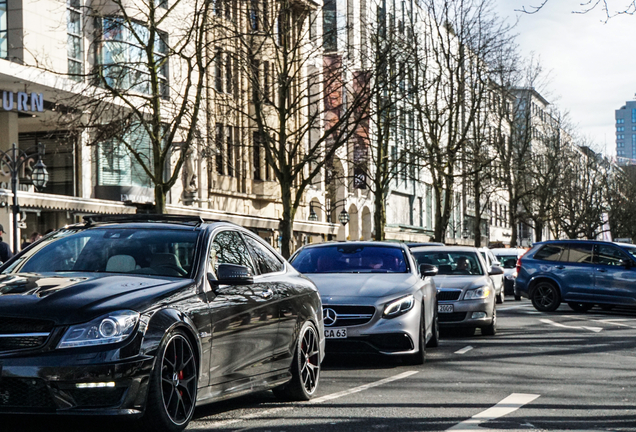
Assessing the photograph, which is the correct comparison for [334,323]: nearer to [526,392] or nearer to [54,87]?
[526,392]

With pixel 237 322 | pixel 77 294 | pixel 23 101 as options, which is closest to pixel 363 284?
pixel 237 322

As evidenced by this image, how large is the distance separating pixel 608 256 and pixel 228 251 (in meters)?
19.2

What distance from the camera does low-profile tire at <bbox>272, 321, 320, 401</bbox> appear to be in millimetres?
9086

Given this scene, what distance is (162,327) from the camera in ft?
22.2

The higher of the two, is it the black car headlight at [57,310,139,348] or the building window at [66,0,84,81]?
the building window at [66,0,84,81]

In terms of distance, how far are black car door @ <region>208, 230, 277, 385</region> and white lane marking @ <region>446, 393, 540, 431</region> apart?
164cm

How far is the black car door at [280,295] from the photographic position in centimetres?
876

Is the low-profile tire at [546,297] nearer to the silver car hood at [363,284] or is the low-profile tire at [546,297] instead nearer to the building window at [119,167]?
the building window at [119,167]

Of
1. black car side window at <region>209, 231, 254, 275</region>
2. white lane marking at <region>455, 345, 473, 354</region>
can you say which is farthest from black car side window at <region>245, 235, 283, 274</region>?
white lane marking at <region>455, 345, 473, 354</region>

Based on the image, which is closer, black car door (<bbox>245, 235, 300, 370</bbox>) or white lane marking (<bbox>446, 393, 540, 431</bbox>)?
white lane marking (<bbox>446, 393, 540, 431</bbox>)

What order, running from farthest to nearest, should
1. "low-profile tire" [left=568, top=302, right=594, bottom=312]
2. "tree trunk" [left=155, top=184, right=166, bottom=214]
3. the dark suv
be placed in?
"low-profile tire" [left=568, top=302, right=594, bottom=312], the dark suv, "tree trunk" [left=155, top=184, right=166, bottom=214]

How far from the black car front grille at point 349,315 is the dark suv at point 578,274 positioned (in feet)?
49.0

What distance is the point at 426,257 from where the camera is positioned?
2025 cm

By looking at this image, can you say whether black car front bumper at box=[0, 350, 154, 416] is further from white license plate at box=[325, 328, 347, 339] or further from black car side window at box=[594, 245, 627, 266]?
black car side window at box=[594, 245, 627, 266]
